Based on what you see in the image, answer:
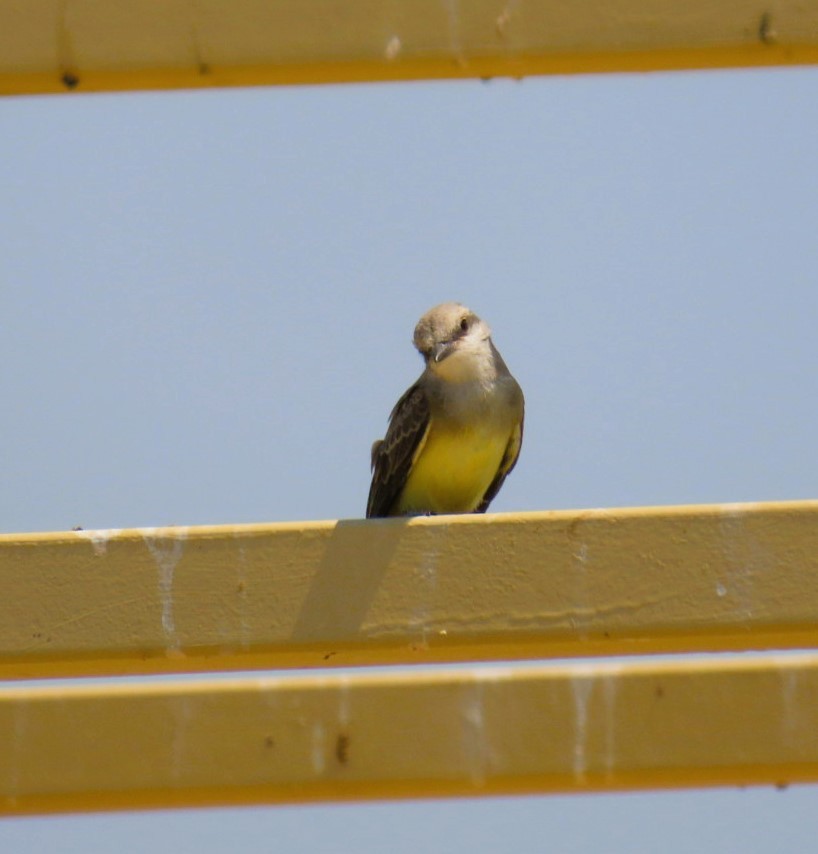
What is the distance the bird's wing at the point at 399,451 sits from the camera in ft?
24.3

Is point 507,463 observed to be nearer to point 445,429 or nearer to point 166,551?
point 445,429

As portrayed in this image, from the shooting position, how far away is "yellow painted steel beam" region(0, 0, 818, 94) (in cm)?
509

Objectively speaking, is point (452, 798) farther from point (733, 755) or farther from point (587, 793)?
point (733, 755)

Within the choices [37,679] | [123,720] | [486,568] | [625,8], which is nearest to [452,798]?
[486,568]

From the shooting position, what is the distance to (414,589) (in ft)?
15.9

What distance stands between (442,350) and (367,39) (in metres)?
2.60

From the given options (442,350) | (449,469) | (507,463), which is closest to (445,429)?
(449,469)

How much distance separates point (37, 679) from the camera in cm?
510

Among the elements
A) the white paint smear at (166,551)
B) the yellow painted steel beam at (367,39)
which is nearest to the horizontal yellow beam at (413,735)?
the white paint smear at (166,551)

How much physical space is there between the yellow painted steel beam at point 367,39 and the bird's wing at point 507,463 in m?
2.93

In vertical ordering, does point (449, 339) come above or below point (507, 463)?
above

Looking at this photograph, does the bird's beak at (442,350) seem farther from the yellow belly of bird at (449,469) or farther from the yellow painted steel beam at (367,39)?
the yellow painted steel beam at (367,39)

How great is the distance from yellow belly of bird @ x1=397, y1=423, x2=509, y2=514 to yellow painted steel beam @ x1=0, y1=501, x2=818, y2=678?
2504 mm

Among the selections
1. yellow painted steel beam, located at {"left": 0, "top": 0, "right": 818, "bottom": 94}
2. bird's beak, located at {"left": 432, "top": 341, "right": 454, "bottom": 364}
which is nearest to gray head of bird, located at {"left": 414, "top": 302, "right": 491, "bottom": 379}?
bird's beak, located at {"left": 432, "top": 341, "right": 454, "bottom": 364}
